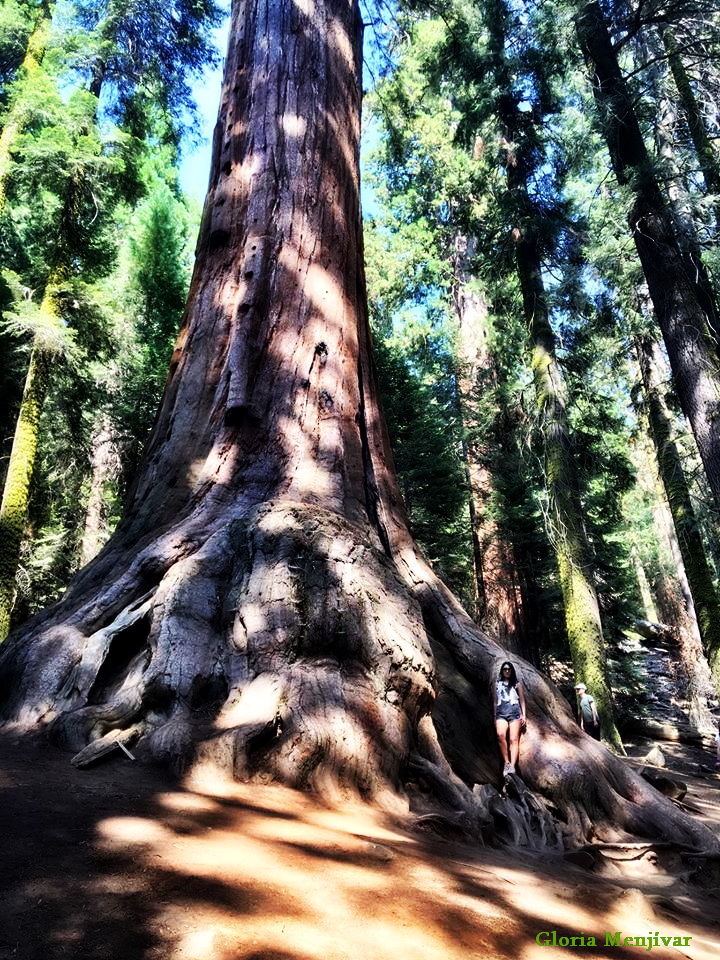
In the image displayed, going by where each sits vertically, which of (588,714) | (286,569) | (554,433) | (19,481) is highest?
(554,433)

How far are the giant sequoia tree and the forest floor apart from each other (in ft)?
1.16

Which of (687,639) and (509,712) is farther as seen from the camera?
(687,639)

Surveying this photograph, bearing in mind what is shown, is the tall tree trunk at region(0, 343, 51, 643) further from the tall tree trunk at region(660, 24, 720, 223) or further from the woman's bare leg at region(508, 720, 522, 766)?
the tall tree trunk at region(660, 24, 720, 223)

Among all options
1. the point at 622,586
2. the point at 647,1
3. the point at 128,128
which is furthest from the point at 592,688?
the point at 128,128

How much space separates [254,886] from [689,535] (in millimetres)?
13658

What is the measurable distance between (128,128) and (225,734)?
18847 mm

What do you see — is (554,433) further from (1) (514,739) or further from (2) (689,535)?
(1) (514,739)

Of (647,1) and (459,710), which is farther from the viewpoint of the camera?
(647,1)

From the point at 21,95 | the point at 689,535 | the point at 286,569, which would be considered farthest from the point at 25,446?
the point at 689,535

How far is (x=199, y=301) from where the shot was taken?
480 cm

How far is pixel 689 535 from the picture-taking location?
1324cm

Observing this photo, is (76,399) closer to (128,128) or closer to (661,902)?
(128,128)

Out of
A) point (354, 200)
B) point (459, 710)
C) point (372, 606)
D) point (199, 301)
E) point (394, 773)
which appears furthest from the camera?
point (354, 200)

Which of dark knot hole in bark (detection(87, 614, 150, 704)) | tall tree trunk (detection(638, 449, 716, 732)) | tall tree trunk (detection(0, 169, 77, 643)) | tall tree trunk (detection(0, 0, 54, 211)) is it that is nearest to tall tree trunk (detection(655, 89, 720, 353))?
tall tree trunk (detection(638, 449, 716, 732))
